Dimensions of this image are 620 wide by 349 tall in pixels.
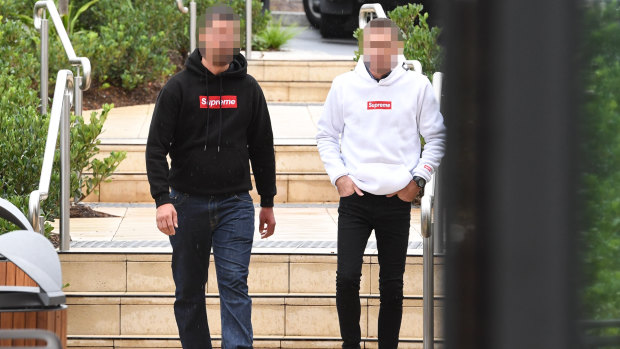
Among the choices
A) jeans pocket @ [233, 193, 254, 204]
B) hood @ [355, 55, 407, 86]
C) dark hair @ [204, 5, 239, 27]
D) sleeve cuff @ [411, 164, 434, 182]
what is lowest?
jeans pocket @ [233, 193, 254, 204]

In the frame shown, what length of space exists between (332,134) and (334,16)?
1068cm

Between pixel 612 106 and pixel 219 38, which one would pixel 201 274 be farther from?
pixel 612 106

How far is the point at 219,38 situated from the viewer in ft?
13.1

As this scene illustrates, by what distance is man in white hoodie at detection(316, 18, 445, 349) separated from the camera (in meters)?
4.12

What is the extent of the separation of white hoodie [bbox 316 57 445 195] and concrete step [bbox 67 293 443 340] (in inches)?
52.7

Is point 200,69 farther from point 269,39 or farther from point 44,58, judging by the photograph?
point 269,39

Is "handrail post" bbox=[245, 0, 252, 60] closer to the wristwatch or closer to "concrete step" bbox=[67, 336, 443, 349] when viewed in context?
"concrete step" bbox=[67, 336, 443, 349]

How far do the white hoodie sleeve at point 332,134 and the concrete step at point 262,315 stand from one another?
1.28 meters

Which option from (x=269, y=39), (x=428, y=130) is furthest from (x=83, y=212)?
(x=269, y=39)

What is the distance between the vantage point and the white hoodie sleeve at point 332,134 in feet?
13.9

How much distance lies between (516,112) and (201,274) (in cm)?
360

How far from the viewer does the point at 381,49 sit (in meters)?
4.14

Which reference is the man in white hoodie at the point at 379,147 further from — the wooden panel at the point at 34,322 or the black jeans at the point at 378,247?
the wooden panel at the point at 34,322

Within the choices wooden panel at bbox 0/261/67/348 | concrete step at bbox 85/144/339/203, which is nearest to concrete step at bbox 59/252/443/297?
concrete step at bbox 85/144/339/203
